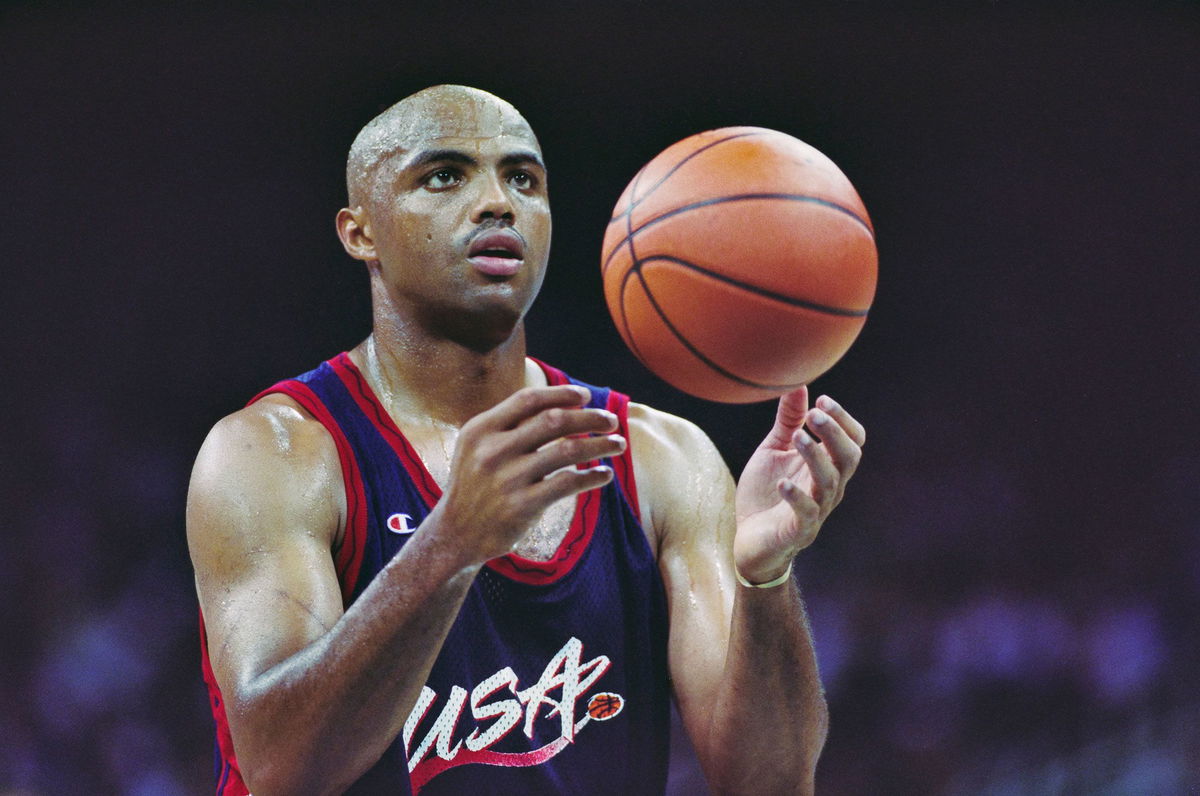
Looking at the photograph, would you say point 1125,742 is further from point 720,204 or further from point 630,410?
point 720,204

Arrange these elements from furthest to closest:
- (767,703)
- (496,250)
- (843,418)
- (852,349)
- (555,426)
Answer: (852,349) < (496,250) < (767,703) < (843,418) < (555,426)

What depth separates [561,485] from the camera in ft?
5.41

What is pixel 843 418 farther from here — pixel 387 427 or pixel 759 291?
pixel 387 427

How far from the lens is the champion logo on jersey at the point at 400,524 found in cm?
234

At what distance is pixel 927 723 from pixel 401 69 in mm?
2631

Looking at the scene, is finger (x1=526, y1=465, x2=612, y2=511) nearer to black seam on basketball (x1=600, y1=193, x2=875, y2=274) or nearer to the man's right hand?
the man's right hand

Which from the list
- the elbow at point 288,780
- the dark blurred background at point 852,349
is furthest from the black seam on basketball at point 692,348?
the dark blurred background at point 852,349

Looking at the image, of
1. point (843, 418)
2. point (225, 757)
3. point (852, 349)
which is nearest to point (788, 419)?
point (843, 418)

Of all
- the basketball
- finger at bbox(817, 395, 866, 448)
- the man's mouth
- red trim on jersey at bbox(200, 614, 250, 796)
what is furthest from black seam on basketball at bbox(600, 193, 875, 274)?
red trim on jersey at bbox(200, 614, 250, 796)

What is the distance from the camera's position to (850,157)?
4.08 metres

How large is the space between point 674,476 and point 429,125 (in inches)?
33.9

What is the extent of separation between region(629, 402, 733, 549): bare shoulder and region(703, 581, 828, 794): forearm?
389 mm

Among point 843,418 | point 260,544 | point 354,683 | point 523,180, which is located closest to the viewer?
point 354,683

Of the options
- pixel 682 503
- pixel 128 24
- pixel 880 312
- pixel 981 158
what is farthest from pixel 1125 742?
pixel 128 24
